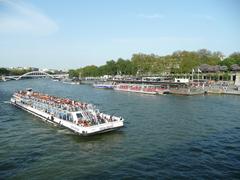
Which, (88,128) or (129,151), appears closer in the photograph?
(129,151)

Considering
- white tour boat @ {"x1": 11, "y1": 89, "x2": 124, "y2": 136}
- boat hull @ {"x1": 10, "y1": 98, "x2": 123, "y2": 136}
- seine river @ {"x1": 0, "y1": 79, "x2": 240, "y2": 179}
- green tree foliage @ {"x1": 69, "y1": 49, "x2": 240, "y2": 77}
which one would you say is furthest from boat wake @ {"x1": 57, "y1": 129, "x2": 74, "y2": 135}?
green tree foliage @ {"x1": 69, "y1": 49, "x2": 240, "y2": 77}

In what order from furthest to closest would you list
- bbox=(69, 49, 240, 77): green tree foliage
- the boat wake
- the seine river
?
bbox=(69, 49, 240, 77): green tree foliage, the boat wake, the seine river

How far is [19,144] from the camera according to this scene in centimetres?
3031

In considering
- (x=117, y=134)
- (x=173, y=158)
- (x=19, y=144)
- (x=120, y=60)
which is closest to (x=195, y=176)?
(x=173, y=158)

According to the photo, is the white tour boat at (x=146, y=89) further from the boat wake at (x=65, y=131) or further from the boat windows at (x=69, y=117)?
the boat wake at (x=65, y=131)

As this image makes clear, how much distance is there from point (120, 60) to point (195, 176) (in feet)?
527

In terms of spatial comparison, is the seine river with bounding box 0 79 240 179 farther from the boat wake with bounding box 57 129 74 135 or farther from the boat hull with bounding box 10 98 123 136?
the boat hull with bounding box 10 98 123 136

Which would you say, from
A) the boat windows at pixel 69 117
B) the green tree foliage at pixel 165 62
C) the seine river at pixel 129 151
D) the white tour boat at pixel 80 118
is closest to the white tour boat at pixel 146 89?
the green tree foliage at pixel 165 62

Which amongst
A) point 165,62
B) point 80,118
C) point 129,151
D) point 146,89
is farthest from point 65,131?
point 165,62

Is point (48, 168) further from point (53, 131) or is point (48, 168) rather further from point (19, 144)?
point (53, 131)

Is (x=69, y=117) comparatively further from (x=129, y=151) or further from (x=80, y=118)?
(x=129, y=151)

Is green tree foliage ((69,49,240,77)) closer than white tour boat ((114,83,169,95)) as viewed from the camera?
No

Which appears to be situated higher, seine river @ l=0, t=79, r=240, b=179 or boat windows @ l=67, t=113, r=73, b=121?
boat windows @ l=67, t=113, r=73, b=121

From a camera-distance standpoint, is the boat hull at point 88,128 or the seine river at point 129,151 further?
the boat hull at point 88,128
